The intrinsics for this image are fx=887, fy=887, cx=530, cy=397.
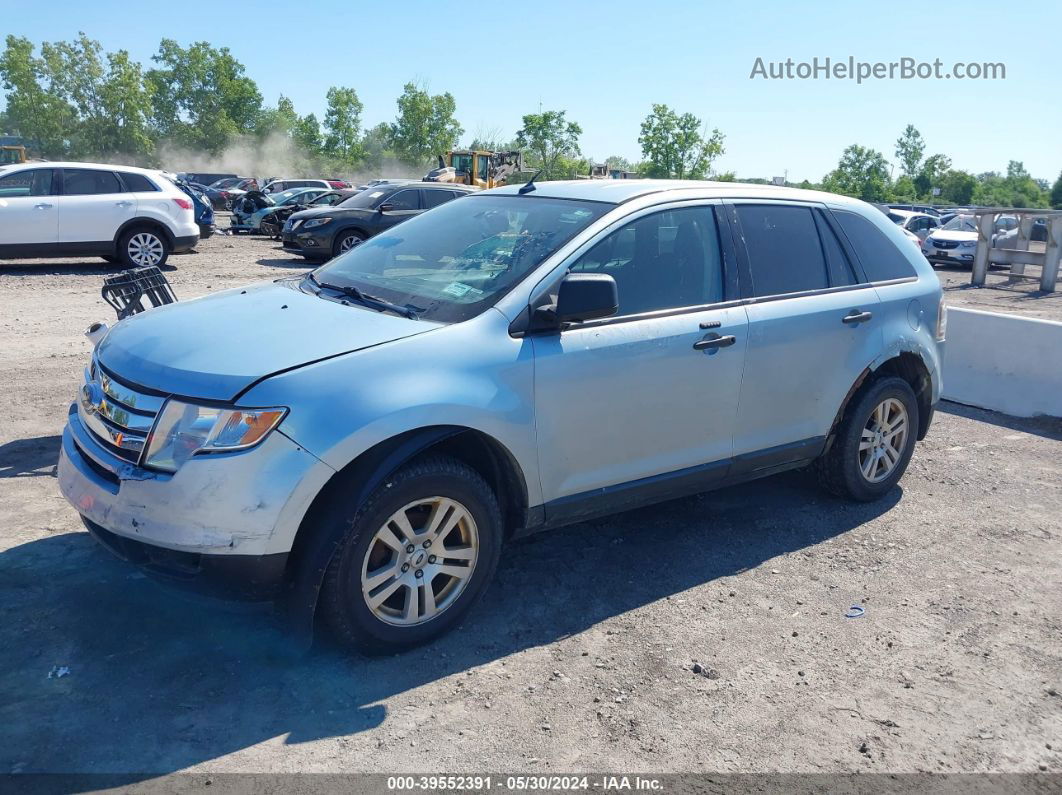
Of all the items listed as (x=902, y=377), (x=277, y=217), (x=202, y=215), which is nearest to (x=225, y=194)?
(x=277, y=217)

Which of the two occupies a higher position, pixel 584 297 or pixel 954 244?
pixel 954 244

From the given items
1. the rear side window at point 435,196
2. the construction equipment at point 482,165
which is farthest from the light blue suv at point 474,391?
the construction equipment at point 482,165

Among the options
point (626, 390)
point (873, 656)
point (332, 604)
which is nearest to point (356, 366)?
point (332, 604)

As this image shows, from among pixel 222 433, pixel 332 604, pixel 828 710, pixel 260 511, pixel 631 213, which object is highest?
pixel 631 213

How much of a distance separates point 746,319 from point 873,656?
5.67ft

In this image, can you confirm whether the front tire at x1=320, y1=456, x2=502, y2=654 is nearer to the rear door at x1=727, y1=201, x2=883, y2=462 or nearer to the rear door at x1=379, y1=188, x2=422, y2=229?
the rear door at x1=727, y1=201, x2=883, y2=462

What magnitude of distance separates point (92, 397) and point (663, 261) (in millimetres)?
2693

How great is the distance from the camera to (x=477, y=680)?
3494mm

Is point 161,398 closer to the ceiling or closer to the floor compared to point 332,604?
closer to the ceiling

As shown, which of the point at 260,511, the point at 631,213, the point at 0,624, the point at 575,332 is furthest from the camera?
the point at 631,213

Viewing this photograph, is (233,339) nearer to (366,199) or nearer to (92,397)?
(92,397)

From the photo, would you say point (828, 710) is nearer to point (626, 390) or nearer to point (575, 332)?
point (626, 390)

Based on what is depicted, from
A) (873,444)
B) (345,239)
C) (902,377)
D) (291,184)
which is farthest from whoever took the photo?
(291,184)

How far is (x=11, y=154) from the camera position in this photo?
46438 mm
